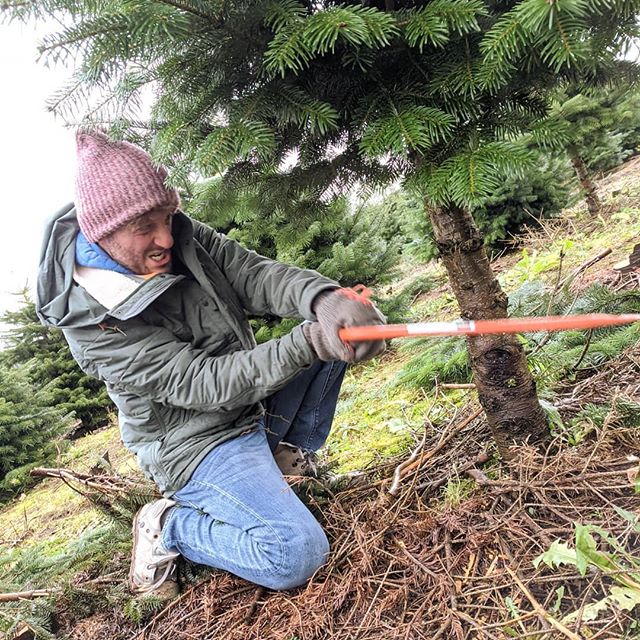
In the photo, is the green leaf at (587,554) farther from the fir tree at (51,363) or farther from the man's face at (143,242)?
the fir tree at (51,363)

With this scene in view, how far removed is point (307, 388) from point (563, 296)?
1.68 meters

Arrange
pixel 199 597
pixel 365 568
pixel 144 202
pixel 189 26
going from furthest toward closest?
1. pixel 199 597
2. pixel 144 202
3. pixel 365 568
4. pixel 189 26

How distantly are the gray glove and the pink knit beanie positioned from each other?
83 cm

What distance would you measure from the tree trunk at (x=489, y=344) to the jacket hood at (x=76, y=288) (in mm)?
1117

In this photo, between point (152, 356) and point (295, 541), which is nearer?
point (295, 541)

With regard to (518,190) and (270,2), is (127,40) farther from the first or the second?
(518,190)

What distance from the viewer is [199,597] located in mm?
2098

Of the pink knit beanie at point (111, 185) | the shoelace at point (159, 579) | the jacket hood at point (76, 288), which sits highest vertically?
the pink knit beanie at point (111, 185)

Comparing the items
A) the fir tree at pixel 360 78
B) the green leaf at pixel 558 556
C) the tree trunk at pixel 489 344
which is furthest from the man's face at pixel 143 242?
the green leaf at pixel 558 556

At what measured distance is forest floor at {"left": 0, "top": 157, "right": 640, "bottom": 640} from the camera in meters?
1.41

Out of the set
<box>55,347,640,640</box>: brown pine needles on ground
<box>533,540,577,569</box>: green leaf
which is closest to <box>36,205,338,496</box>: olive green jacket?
<box>55,347,640,640</box>: brown pine needles on ground

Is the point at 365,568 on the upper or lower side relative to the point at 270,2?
lower

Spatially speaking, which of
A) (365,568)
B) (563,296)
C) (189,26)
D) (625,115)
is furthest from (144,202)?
(625,115)

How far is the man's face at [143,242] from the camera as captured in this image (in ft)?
6.54
